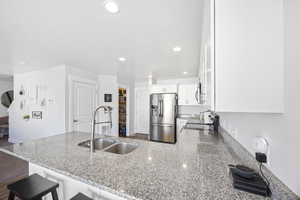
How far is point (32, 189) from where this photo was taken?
3.07ft

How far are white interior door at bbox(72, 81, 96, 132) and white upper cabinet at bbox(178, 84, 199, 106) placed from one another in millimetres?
2770

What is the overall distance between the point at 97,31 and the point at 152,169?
1.85 metres

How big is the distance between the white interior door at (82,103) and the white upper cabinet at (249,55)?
11.6 feet

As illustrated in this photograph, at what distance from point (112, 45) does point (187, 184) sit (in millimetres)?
2197

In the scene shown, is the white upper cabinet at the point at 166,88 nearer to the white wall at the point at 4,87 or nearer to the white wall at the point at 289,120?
the white wall at the point at 289,120

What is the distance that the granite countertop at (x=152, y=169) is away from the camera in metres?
0.59

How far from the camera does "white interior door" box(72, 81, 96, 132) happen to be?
10.8 ft

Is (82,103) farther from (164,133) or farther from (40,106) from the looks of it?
(164,133)

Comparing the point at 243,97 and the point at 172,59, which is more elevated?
the point at 172,59

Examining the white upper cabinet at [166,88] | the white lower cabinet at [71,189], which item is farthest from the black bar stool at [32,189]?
the white upper cabinet at [166,88]

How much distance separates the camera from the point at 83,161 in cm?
92

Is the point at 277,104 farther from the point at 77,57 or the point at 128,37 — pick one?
the point at 77,57

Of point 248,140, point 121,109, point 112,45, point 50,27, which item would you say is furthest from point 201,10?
point 121,109

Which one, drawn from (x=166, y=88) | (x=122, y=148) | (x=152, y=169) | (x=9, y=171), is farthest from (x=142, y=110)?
(x=152, y=169)
